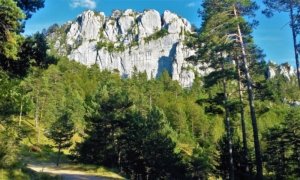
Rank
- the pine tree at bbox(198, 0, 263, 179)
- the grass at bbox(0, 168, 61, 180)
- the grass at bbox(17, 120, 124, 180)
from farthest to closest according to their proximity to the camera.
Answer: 1. the pine tree at bbox(198, 0, 263, 179)
2. the grass at bbox(17, 120, 124, 180)
3. the grass at bbox(0, 168, 61, 180)

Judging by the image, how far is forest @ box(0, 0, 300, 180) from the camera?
1616 centimetres

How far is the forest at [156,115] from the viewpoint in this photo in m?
16.2

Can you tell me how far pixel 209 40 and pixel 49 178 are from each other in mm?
13353

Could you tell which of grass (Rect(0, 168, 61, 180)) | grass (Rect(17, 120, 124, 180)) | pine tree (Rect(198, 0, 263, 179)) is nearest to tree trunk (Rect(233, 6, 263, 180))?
pine tree (Rect(198, 0, 263, 179))

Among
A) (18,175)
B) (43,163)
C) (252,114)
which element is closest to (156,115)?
(43,163)

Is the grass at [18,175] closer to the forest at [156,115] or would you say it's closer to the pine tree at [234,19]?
the forest at [156,115]

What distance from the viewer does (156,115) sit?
128 feet

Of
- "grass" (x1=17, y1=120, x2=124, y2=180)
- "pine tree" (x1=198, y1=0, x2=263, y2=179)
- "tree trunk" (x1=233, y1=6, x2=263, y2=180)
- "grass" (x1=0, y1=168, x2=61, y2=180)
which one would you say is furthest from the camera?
"pine tree" (x1=198, y1=0, x2=263, y2=179)

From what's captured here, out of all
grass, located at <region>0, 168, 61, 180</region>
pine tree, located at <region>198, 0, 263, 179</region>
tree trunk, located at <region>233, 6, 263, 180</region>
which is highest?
pine tree, located at <region>198, 0, 263, 179</region>

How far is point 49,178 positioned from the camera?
17406 mm

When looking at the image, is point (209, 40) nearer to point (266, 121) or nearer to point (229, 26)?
point (229, 26)

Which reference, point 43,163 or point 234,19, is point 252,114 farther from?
point 43,163

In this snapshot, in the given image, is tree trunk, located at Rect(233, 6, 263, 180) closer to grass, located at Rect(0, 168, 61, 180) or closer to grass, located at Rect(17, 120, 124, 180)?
grass, located at Rect(17, 120, 124, 180)

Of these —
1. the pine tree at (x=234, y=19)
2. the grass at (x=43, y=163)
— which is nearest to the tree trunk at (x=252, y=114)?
the pine tree at (x=234, y=19)
